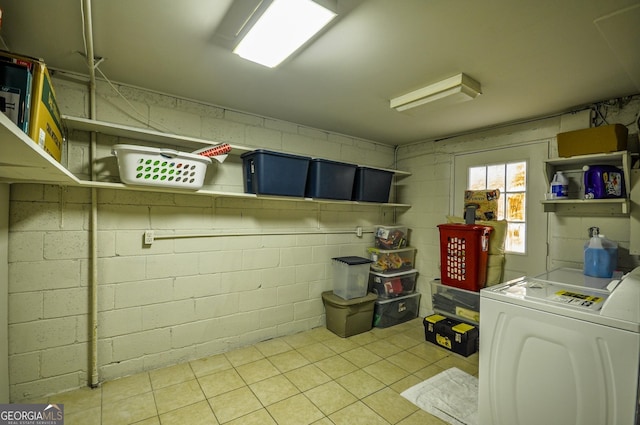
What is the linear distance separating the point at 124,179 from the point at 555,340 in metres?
2.60

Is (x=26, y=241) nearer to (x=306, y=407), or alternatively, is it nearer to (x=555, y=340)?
(x=306, y=407)

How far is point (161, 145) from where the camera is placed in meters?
2.38

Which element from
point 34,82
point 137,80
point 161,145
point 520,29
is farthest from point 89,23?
point 520,29

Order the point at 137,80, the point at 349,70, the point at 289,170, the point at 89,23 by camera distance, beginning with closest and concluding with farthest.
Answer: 1. the point at 89,23
2. the point at 349,70
3. the point at 137,80
4. the point at 289,170

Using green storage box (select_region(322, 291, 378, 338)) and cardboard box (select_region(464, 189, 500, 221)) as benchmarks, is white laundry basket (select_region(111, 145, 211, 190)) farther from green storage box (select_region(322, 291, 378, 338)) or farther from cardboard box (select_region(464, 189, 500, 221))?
cardboard box (select_region(464, 189, 500, 221))

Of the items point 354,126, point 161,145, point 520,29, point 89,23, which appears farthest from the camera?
point 354,126

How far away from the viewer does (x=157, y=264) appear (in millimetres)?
2332

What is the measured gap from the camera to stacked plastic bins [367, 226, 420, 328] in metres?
3.31

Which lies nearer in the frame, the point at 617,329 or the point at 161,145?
the point at 617,329

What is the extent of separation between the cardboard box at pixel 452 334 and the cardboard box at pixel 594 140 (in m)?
1.73

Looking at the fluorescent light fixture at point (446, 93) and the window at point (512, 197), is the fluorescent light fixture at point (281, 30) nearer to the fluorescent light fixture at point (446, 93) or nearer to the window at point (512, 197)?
the fluorescent light fixture at point (446, 93)

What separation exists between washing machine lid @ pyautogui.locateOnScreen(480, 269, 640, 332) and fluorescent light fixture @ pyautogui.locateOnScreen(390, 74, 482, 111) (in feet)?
4.24

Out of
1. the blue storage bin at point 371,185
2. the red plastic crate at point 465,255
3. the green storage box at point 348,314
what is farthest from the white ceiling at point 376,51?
the green storage box at point 348,314

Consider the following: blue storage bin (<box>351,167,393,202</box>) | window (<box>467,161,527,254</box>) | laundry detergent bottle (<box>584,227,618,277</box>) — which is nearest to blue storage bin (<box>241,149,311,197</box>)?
blue storage bin (<box>351,167,393,202</box>)
